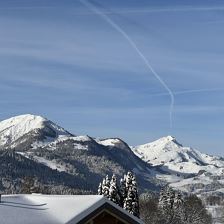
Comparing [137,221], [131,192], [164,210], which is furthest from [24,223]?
[164,210]

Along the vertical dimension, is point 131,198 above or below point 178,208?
below

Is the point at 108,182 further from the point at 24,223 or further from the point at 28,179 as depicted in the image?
the point at 24,223

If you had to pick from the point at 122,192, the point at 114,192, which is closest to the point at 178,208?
the point at 122,192

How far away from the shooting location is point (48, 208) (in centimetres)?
2880

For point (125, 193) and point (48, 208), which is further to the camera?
point (125, 193)

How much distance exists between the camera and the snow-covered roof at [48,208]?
86.4 ft

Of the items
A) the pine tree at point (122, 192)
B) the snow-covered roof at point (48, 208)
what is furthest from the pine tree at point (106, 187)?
the snow-covered roof at point (48, 208)

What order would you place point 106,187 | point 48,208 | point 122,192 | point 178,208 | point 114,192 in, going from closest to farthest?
point 48,208, point 114,192, point 106,187, point 122,192, point 178,208

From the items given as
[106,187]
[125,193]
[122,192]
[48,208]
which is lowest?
[48,208]

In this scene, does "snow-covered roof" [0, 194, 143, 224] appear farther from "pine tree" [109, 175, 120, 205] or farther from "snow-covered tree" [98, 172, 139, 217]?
"pine tree" [109, 175, 120, 205]

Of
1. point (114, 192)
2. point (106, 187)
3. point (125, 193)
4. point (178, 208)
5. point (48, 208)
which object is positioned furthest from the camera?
point (178, 208)

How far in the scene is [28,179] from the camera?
314ft

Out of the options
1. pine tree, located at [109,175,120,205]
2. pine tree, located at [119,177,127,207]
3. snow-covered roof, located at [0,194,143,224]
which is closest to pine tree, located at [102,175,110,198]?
pine tree, located at [109,175,120,205]

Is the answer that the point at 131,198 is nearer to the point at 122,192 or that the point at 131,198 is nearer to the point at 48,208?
the point at 122,192
